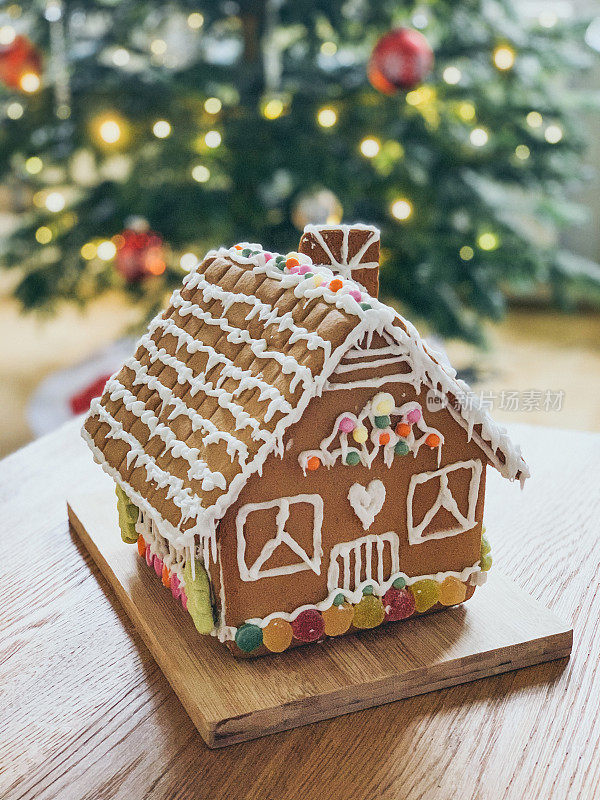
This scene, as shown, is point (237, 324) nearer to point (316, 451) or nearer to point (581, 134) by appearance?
point (316, 451)

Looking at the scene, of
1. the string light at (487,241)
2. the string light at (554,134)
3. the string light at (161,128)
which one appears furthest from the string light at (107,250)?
the string light at (554,134)

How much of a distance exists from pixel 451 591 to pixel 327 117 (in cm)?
166

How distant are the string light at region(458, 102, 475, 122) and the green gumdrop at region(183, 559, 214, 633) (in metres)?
1.91

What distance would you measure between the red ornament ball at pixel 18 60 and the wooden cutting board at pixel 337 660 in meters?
1.74

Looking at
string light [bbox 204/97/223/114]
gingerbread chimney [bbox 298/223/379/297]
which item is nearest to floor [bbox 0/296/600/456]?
string light [bbox 204/97/223/114]

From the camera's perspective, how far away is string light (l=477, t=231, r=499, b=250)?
90.4 inches

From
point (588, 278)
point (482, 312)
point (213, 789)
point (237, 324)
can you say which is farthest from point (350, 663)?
point (588, 278)

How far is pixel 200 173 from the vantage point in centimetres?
220

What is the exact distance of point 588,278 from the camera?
7.98 feet

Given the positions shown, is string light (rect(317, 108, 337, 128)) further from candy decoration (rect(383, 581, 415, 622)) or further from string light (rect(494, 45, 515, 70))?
candy decoration (rect(383, 581, 415, 622))

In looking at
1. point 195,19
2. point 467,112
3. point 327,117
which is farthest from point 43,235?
point 467,112

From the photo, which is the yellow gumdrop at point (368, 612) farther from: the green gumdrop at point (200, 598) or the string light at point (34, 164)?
the string light at point (34, 164)

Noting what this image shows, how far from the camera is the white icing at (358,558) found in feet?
2.47

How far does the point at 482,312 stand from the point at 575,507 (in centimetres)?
134
